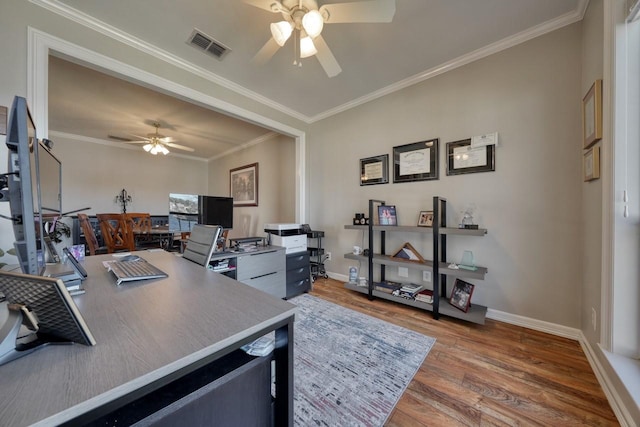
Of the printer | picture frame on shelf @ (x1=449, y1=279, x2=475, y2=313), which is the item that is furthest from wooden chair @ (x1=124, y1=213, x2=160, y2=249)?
picture frame on shelf @ (x1=449, y1=279, x2=475, y2=313)

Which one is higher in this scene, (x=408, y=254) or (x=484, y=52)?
(x=484, y=52)

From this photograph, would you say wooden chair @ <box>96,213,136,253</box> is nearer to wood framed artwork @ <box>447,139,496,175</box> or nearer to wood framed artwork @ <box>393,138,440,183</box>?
wood framed artwork @ <box>393,138,440,183</box>

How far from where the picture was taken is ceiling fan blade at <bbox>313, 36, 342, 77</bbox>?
1787mm

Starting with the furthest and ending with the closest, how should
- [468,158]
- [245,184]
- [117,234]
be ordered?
[245,184] → [117,234] → [468,158]

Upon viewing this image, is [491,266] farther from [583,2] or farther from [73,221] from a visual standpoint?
[73,221]

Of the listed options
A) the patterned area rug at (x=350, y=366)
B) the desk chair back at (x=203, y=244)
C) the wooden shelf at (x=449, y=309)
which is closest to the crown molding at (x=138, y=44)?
the desk chair back at (x=203, y=244)

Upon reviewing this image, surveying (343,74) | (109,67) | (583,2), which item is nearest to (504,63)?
(583,2)

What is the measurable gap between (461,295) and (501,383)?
2.88 ft

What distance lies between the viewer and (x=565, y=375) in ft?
4.88

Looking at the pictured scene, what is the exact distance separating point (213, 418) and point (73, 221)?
4.97 m

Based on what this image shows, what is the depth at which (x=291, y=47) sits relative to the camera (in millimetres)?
2207

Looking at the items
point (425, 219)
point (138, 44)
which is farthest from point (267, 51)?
point (425, 219)

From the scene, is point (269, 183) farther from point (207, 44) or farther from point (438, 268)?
point (438, 268)

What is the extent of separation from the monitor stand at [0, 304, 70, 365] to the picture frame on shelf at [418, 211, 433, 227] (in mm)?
2693
